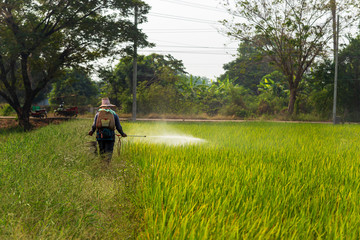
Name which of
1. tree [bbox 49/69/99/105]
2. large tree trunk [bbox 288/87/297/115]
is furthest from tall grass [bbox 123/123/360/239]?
tree [bbox 49/69/99/105]

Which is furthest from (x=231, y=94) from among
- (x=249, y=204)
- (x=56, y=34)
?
(x=249, y=204)

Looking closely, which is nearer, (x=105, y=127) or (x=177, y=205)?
(x=177, y=205)

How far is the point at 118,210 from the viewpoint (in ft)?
14.1

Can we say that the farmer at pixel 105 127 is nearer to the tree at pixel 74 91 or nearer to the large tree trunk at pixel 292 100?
the large tree trunk at pixel 292 100

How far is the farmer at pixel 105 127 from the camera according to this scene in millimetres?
7191

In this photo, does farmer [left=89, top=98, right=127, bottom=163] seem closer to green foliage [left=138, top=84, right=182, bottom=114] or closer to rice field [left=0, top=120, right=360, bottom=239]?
rice field [left=0, top=120, right=360, bottom=239]

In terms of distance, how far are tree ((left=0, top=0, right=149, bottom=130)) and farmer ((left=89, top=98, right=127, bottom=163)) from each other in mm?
11889

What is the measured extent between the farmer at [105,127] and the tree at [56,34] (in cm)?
1189

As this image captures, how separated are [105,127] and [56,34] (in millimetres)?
16560

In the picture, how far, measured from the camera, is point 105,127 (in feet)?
23.7

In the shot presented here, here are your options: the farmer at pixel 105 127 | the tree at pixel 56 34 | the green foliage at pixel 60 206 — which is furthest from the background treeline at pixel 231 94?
the green foliage at pixel 60 206

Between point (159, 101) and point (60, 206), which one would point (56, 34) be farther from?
point (60, 206)

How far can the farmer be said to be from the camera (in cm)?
719

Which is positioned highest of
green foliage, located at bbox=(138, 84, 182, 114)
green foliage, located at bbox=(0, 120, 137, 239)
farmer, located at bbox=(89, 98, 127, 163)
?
green foliage, located at bbox=(138, 84, 182, 114)
